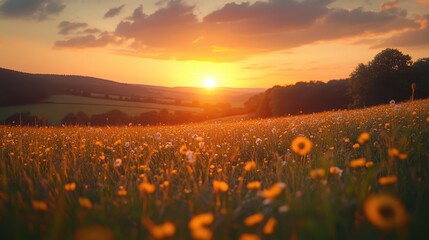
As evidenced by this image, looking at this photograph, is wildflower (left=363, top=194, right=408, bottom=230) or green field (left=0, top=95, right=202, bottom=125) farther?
green field (left=0, top=95, right=202, bottom=125)

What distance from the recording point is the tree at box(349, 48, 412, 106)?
46250 millimetres

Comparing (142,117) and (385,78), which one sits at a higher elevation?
(385,78)

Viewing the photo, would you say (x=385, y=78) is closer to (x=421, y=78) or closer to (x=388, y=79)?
(x=388, y=79)

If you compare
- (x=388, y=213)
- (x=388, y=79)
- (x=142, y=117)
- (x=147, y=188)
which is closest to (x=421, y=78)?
(x=388, y=79)

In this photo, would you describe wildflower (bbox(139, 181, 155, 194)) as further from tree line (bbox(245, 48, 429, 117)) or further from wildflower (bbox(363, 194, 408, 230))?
tree line (bbox(245, 48, 429, 117))

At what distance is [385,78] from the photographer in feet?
153

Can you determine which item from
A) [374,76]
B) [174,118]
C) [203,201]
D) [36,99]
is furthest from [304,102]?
[203,201]

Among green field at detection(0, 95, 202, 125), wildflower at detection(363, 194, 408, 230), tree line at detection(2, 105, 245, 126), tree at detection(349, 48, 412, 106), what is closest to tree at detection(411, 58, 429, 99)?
tree at detection(349, 48, 412, 106)

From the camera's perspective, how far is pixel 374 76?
152ft

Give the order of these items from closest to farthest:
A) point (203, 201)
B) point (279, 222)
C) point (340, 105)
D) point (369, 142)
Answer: point (279, 222) → point (203, 201) → point (369, 142) → point (340, 105)

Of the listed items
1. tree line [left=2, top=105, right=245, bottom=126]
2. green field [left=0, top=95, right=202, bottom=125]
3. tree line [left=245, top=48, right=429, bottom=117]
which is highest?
tree line [left=245, top=48, right=429, bottom=117]

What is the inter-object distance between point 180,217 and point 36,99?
166 feet

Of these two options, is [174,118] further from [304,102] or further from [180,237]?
[180,237]

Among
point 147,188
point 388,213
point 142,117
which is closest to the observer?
point 388,213
